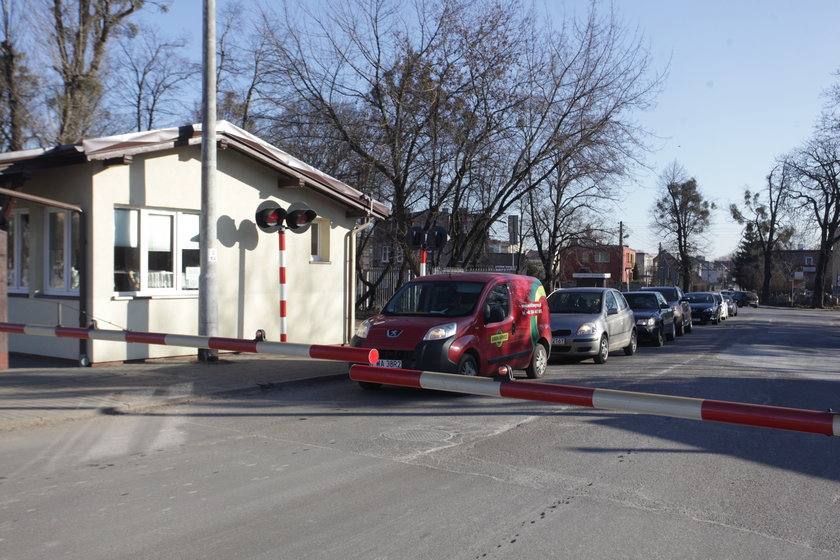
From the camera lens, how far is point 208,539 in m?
4.61

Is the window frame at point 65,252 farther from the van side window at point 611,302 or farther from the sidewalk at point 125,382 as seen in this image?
the van side window at point 611,302

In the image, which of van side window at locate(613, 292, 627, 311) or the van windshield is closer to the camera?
the van windshield

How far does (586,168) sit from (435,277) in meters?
12.0

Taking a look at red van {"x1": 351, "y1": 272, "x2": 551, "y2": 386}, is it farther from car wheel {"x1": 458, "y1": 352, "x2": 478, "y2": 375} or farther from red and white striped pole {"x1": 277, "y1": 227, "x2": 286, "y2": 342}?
red and white striped pole {"x1": 277, "y1": 227, "x2": 286, "y2": 342}

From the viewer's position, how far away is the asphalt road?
15.0 feet

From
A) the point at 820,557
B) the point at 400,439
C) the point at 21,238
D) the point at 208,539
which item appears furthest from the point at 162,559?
the point at 21,238

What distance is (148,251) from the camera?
1277 centimetres

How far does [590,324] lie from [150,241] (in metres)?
8.62

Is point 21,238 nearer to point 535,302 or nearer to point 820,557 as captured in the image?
point 535,302

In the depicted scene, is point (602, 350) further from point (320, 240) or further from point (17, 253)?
point (17, 253)

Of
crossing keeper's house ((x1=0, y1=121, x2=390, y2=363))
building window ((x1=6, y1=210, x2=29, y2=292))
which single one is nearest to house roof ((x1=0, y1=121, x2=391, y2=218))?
crossing keeper's house ((x1=0, y1=121, x2=390, y2=363))

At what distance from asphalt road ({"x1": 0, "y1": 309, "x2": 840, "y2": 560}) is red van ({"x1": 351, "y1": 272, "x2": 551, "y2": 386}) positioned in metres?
0.76

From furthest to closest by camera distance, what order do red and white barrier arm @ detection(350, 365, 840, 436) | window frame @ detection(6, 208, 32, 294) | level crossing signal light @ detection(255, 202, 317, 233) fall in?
level crossing signal light @ detection(255, 202, 317, 233)
window frame @ detection(6, 208, 32, 294)
red and white barrier arm @ detection(350, 365, 840, 436)

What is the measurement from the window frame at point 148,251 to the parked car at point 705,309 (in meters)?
25.2
